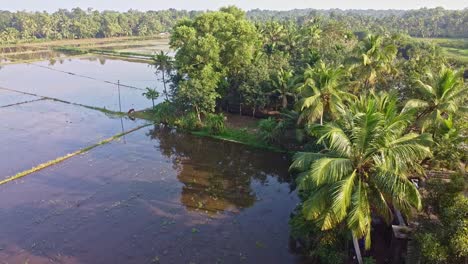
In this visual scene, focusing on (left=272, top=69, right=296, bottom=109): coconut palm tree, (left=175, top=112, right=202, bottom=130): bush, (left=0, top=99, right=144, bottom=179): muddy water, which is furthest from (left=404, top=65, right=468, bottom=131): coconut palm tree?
(left=0, top=99, right=144, bottom=179): muddy water

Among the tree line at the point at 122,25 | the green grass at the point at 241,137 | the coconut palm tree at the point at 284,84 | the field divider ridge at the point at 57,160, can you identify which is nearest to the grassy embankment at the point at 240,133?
the green grass at the point at 241,137

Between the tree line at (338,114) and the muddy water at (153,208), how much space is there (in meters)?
2.33

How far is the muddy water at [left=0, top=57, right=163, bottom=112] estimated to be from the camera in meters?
40.0

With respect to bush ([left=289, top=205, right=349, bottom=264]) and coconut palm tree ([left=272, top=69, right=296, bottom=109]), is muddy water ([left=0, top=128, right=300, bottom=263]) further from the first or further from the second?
coconut palm tree ([left=272, top=69, right=296, bottom=109])

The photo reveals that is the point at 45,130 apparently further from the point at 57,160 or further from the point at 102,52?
the point at 102,52

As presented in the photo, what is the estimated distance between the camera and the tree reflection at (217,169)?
62.8 ft

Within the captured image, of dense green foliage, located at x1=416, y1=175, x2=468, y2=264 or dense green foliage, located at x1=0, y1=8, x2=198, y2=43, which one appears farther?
dense green foliage, located at x1=0, y1=8, x2=198, y2=43

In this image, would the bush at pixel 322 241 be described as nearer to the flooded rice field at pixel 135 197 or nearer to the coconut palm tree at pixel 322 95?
the flooded rice field at pixel 135 197

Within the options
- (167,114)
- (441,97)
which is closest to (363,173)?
(441,97)

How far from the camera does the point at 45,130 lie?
99.2 ft

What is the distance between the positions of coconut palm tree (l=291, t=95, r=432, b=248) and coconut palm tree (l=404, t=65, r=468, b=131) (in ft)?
18.5

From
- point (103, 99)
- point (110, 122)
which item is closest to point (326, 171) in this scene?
point (110, 122)

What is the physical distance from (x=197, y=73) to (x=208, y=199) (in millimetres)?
13148

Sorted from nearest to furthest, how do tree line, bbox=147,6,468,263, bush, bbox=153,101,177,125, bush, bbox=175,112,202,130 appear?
tree line, bbox=147,6,468,263 < bush, bbox=175,112,202,130 < bush, bbox=153,101,177,125
